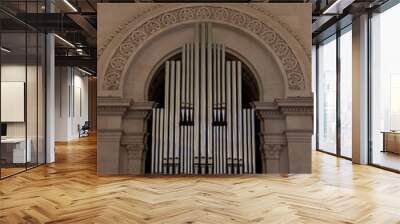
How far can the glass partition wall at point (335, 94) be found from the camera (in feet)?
33.9

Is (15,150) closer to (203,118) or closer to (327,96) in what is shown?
(203,118)

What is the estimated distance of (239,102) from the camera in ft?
24.9

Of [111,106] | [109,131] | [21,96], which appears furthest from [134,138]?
[21,96]

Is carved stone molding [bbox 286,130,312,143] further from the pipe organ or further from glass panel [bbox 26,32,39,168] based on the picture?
glass panel [bbox 26,32,39,168]

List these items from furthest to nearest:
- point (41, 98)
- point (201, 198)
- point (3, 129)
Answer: point (41, 98)
point (3, 129)
point (201, 198)

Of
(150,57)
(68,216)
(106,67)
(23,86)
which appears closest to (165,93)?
(150,57)

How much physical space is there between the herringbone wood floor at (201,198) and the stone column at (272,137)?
39cm

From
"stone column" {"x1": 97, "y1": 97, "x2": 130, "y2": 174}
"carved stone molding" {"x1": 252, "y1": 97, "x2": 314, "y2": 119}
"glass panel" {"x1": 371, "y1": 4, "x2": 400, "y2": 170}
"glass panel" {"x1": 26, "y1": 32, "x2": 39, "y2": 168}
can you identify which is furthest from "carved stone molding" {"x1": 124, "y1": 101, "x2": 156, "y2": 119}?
"glass panel" {"x1": 371, "y1": 4, "x2": 400, "y2": 170}

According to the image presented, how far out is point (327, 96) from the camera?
1213 centimetres

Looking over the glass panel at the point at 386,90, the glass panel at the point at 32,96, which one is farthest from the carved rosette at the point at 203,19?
the glass panel at the point at 386,90

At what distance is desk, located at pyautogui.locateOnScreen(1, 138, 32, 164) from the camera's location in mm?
7158

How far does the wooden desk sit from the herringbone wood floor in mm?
835

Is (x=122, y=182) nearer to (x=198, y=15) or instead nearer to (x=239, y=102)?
(x=239, y=102)

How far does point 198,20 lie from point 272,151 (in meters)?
2.92
